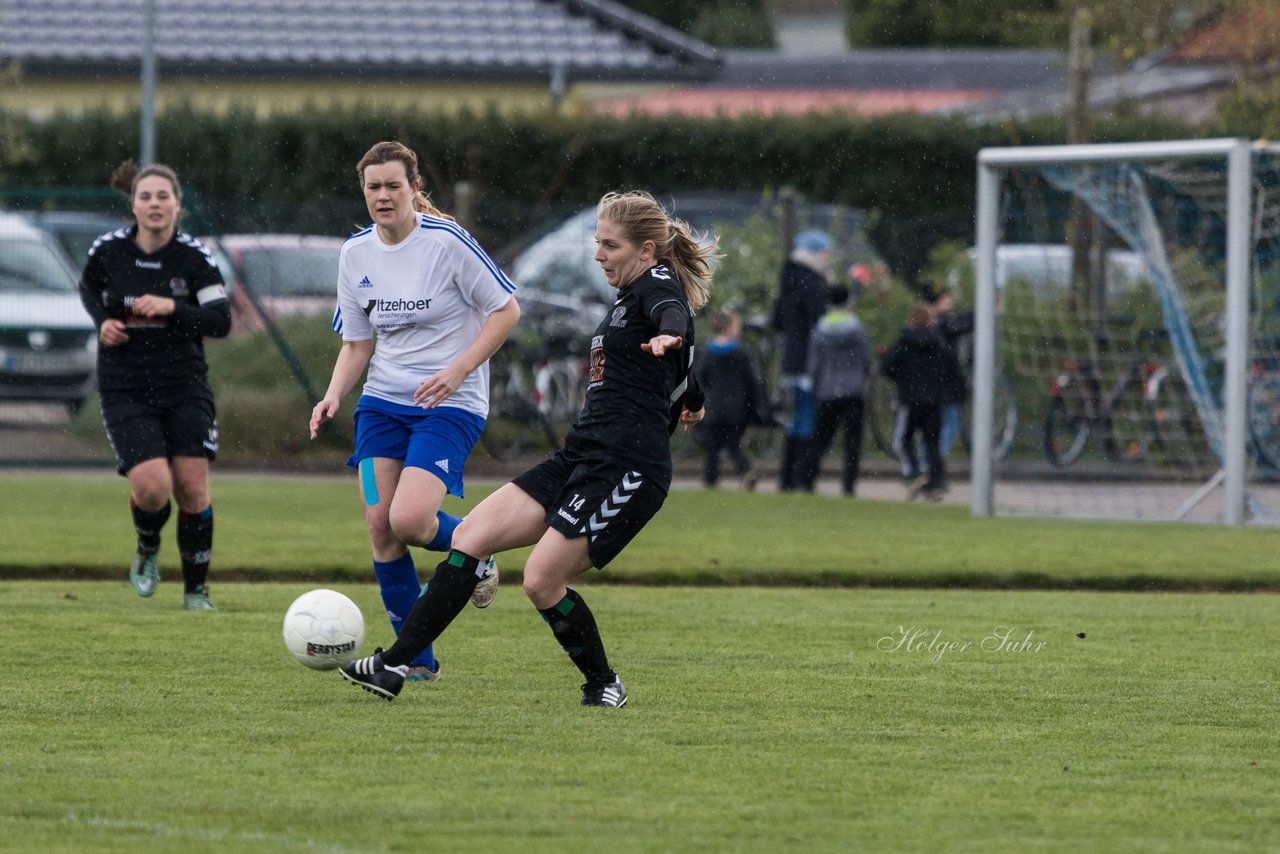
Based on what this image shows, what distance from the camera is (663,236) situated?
6699 mm

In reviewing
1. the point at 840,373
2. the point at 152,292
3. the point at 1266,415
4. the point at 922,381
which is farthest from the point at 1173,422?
the point at 152,292

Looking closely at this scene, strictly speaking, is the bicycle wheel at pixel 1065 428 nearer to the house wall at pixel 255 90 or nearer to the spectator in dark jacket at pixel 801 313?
the spectator in dark jacket at pixel 801 313

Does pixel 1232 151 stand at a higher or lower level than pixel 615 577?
higher

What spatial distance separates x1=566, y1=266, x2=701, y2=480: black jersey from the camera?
6.49m

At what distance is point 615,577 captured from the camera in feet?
36.5

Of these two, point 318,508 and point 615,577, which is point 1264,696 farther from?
point 318,508

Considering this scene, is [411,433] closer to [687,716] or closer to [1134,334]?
[687,716]

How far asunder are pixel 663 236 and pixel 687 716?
5.40 feet

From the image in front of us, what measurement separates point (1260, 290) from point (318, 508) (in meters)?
7.61

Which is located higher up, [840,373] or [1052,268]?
[1052,268]

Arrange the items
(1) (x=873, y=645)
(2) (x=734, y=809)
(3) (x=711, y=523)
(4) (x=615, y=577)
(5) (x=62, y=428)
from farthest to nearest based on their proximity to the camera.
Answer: (5) (x=62, y=428) → (3) (x=711, y=523) → (4) (x=615, y=577) → (1) (x=873, y=645) → (2) (x=734, y=809)

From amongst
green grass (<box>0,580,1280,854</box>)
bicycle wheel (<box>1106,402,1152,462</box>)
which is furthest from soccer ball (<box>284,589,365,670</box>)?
bicycle wheel (<box>1106,402,1152,462</box>)

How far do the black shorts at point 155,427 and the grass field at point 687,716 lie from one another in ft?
2.51

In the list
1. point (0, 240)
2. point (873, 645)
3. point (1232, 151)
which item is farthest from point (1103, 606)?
point (0, 240)
